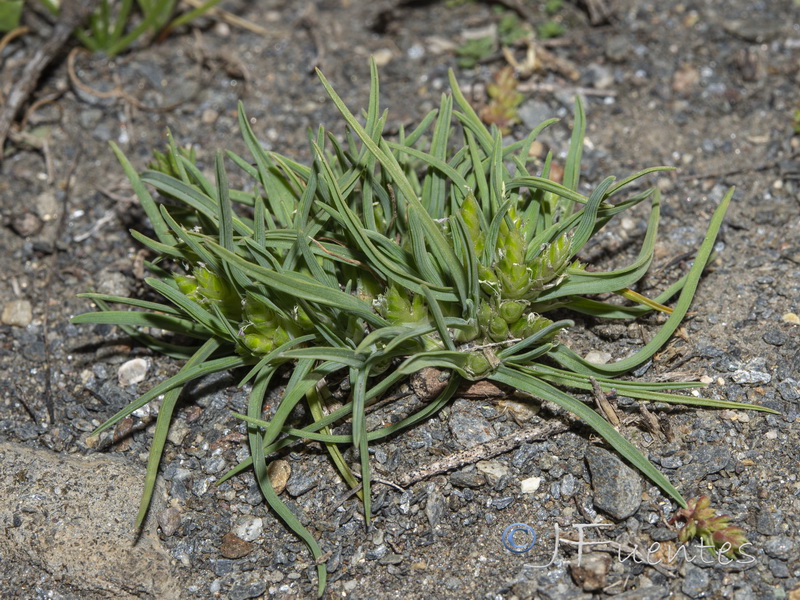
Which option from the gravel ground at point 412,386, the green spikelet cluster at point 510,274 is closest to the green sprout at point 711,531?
the gravel ground at point 412,386

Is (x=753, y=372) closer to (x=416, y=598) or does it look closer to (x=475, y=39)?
(x=416, y=598)

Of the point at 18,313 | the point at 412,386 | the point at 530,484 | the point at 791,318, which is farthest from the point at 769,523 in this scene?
the point at 18,313

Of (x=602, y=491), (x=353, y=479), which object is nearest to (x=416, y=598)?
(x=353, y=479)

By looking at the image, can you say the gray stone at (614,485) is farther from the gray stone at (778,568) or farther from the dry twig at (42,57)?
the dry twig at (42,57)

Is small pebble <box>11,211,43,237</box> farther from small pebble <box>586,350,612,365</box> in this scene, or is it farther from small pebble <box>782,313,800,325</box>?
small pebble <box>782,313,800,325</box>

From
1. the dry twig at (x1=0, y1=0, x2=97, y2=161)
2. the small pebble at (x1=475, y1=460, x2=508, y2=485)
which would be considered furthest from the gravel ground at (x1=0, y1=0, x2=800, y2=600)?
the dry twig at (x1=0, y1=0, x2=97, y2=161)

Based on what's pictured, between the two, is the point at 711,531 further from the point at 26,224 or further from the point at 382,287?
the point at 26,224
